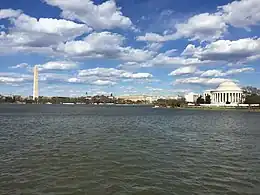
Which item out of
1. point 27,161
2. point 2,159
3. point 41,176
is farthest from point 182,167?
point 2,159

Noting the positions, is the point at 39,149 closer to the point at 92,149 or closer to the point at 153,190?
the point at 92,149

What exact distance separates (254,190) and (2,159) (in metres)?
15.2

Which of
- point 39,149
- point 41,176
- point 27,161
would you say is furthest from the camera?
point 39,149

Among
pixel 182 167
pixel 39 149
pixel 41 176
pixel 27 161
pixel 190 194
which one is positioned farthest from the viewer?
pixel 39 149

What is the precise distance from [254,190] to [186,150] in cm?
1084

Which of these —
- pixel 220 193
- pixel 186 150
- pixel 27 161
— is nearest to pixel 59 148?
pixel 27 161

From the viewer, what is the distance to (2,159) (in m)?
19.8

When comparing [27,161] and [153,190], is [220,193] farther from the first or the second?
[27,161]

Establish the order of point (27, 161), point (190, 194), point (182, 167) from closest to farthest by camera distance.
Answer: point (190, 194), point (182, 167), point (27, 161)

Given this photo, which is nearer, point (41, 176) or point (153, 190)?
point (153, 190)

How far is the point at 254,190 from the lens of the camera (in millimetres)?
13648

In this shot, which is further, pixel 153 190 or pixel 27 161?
pixel 27 161

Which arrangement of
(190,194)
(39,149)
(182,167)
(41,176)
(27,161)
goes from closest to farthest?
(190,194) → (41,176) → (182,167) → (27,161) → (39,149)

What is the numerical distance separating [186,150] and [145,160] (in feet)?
17.9
